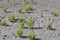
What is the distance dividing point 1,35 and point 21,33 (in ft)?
2.57

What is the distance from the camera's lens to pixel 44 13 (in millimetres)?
11359

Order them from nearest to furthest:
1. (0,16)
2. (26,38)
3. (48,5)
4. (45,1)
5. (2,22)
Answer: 1. (26,38)
2. (2,22)
3. (0,16)
4. (48,5)
5. (45,1)

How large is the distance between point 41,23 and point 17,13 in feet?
6.45

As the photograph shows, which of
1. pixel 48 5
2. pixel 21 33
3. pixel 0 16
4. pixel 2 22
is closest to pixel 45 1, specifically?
pixel 48 5

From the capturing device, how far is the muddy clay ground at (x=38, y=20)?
848 centimetres

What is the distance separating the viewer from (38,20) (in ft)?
33.6

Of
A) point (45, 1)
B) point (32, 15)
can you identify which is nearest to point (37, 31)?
point (32, 15)

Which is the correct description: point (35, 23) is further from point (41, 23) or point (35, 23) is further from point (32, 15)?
point (32, 15)

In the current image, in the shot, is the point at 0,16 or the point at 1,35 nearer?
the point at 1,35

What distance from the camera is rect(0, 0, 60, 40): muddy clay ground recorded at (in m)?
8.48

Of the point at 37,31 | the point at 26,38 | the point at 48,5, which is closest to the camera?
the point at 26,38

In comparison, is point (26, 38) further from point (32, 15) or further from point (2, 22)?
point (32, 15)

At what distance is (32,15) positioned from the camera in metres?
11.0

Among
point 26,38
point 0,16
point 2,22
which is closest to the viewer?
point 26,38
